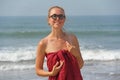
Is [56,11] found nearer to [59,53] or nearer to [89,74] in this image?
[59,53]

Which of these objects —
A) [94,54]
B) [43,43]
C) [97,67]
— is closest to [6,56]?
[94,54]

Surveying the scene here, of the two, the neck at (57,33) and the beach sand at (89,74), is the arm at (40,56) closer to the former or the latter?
the neck at (57,33)

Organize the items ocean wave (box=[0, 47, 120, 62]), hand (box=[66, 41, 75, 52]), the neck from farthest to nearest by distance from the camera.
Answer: ocean wave (box=[0, 47, 120, 62]) → the neck → hand (box=[66, 41, 75, 52])

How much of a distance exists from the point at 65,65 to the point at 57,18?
0.34 m

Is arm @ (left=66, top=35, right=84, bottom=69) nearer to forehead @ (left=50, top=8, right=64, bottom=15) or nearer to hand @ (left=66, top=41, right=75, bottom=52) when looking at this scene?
hand @ (left=66, top=41, right=75, bottom=52)

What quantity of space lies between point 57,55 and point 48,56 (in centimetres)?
8

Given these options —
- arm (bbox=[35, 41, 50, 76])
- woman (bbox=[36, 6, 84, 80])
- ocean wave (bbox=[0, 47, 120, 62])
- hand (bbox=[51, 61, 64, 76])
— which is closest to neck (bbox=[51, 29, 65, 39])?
woman (bbox=[36, 6, 84, 80])

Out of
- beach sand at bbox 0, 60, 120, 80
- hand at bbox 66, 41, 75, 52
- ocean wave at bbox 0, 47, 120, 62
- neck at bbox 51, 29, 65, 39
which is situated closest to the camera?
hand at bbox 66, 41, 75, 52

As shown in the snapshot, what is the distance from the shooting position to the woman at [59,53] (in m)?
2.76

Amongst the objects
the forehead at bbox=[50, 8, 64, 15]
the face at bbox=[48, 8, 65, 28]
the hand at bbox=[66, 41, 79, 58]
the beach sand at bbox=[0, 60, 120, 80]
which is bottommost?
the hand at bbox=[66, 41, 79, 58]

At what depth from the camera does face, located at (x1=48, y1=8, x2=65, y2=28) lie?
278 centimetres

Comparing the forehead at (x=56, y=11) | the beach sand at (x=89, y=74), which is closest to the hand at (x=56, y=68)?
the forehead at (x=56, y=11)

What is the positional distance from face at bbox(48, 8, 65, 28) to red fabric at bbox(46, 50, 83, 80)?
→ 7.7 inches

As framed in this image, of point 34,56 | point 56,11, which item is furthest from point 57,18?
point 34,56
